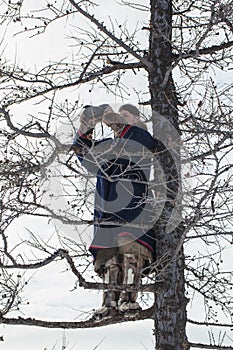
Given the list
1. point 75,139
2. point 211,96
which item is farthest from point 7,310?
point 211,96

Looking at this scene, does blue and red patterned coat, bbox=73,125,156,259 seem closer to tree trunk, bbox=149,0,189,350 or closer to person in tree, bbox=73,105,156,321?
person in tree, bbox=73,105,156,321

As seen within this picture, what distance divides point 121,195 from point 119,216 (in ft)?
0.69

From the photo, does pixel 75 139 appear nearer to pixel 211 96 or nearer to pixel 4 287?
pixel 211 96

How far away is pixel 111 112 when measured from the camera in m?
6.21

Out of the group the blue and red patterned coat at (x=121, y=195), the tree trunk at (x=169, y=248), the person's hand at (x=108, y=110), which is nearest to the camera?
the blue and red patterned coat at (x=121, y=195)

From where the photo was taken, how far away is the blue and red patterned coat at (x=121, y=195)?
5949 millimetres

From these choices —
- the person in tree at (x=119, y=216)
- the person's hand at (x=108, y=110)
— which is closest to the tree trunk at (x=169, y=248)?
the person in tree at (x=119, y=216)

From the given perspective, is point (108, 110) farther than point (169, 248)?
No

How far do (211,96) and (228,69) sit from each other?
173cm

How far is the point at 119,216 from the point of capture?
601 centimetres

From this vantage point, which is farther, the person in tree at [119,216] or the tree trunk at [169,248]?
the tree trunk at [169,248]

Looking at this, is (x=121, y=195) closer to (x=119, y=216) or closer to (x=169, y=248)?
(x=119, y=216)

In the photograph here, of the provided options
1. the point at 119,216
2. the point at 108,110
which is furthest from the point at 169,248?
the point at 108,110

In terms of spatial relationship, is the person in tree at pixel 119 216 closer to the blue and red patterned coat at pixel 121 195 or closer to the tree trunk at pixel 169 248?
the blue and red patterned coat at pixel 121 195
